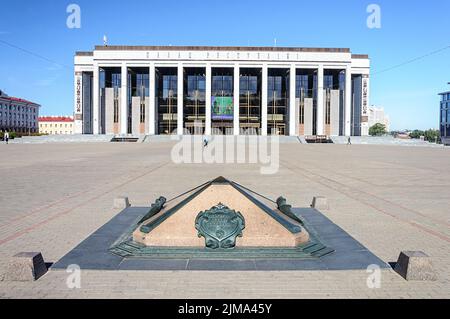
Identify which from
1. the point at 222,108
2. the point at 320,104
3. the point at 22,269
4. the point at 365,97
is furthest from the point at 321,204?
the point at 365,97

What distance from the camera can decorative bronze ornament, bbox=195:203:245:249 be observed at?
17.7 ft

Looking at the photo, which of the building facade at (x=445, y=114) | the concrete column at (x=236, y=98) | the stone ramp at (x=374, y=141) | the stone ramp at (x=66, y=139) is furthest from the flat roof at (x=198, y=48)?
the building facade at (x=445, y=114)

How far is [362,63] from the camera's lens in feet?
256

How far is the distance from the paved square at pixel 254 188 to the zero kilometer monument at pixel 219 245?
0.25m

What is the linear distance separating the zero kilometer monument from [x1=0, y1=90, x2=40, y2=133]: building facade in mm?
125040

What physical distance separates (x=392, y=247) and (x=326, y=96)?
2874 inches

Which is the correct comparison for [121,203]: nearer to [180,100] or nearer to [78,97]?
[180,100]

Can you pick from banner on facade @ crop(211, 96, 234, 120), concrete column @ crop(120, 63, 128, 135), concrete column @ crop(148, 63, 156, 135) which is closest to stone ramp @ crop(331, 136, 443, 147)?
banner on facade @ crop(211, 96, 234, 120)

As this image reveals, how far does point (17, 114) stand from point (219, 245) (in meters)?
141

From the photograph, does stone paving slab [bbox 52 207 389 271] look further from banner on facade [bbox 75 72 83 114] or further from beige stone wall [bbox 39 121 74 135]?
beige stone wall [bbox 39 121 74 135]

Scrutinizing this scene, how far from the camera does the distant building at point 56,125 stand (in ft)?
518

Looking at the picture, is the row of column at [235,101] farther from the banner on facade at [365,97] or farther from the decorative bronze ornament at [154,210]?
the decorative bronze ornament at [154,210]
